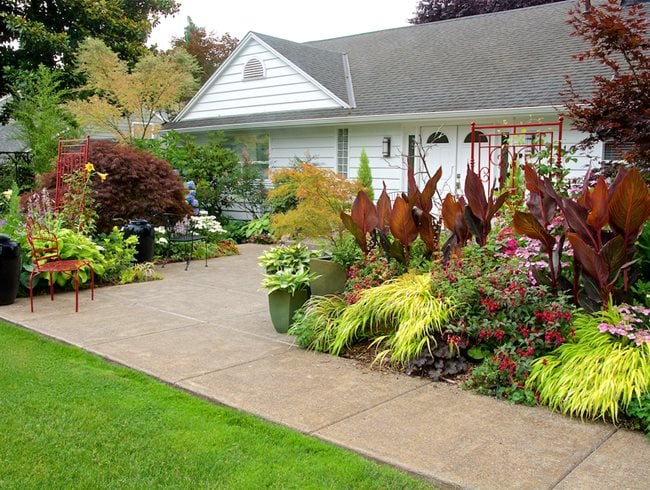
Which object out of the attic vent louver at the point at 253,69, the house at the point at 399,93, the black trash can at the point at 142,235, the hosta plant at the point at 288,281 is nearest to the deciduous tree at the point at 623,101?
the hosta plant at the point at 288,281

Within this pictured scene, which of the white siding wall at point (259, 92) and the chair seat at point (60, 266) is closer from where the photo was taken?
the chair seat at point (60, 266)

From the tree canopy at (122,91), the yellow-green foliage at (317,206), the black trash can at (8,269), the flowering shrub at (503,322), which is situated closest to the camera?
the flowering shrub at (503,322)

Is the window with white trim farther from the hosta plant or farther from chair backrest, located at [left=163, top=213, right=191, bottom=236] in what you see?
the hosta plant

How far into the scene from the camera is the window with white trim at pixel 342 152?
14336mm

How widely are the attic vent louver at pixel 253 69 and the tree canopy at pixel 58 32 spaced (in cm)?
688

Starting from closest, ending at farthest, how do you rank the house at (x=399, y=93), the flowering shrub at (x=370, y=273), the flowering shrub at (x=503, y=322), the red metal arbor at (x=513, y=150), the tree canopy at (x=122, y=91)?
the flowering shrub at (x=503, y=322), the flowering shrub at (x=370, y=273), the red metal arbor at (x=513, y=150), the house at (x=399, y=93), the tree canopy at (x=122, y=91)

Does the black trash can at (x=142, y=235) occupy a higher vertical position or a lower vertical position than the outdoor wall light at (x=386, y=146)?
lower

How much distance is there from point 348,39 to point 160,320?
13.8m

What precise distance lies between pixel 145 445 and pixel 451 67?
11.9m

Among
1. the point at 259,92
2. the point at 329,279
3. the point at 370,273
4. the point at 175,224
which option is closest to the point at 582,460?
the point at 370,273

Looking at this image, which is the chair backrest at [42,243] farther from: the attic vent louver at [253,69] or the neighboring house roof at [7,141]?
the neighboring house roof at [7,141]

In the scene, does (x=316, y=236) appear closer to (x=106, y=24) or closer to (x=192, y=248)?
(x=192, y=248)

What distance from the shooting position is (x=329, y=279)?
6.33 meters

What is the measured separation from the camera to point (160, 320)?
6.89 m
